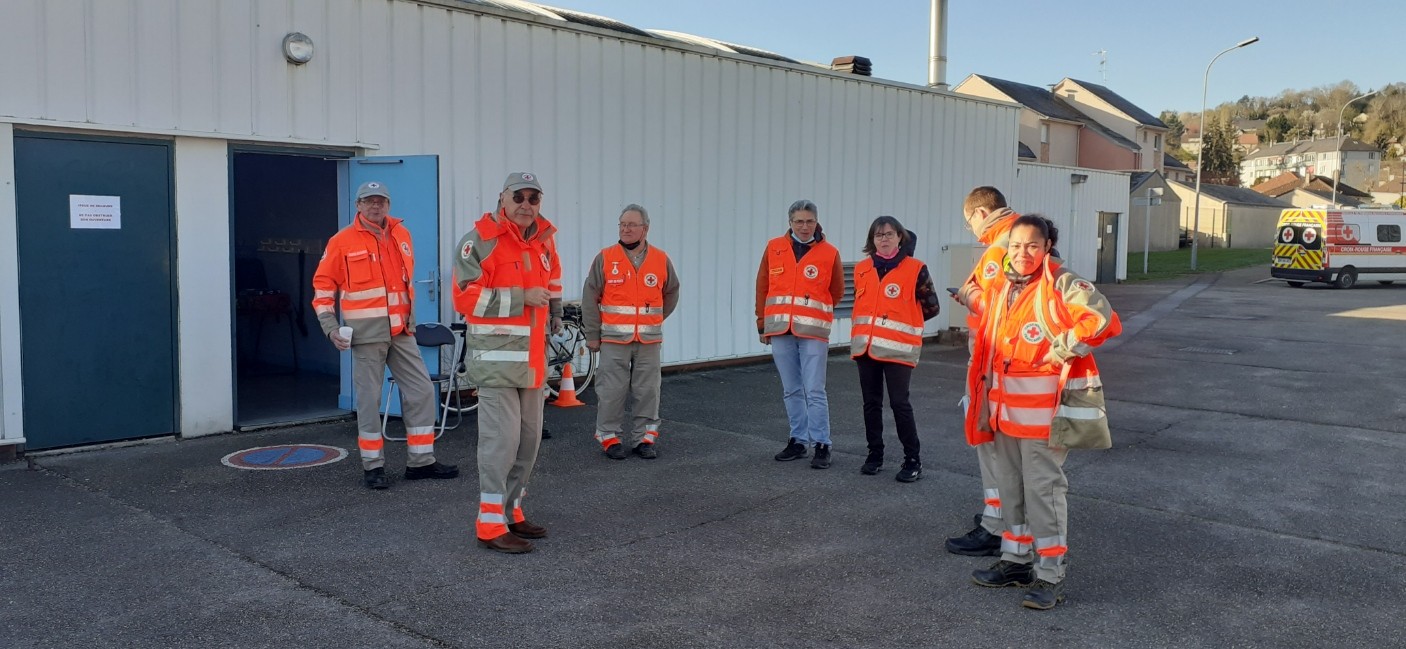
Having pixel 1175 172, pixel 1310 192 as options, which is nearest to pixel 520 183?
pixel 1175 172

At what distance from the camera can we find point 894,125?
1405cm

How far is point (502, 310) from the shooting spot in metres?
5.18

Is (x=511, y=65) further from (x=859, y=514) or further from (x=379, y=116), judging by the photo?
(x=859, y=514)

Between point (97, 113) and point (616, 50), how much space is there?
16.3 ft

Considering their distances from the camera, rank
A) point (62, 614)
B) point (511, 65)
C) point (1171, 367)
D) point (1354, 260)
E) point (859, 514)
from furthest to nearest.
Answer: point (1354, 260) < point (1171, 367) < point (511, 65) < point (859, 514) < point (62, 614)

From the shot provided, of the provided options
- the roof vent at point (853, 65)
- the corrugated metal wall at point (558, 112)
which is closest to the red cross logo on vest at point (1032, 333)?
the corrugated metal wall at point (558, 112)

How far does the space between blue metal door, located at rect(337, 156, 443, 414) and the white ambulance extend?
87.0 feet

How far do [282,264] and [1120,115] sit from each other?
5342cm

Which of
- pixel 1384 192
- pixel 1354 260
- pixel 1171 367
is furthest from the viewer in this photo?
pixel 1384 192

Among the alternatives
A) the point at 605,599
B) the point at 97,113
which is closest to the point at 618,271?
the point at 605,599

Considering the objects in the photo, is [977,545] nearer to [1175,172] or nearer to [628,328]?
[628,328]

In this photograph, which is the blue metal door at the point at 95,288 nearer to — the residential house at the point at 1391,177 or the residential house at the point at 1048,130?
the residential house at the point at 1048,130

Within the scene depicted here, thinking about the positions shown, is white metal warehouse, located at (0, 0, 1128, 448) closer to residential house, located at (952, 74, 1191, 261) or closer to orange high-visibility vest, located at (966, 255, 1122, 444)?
orange high-visibility vest, located at (966, 255, 1122, 444)

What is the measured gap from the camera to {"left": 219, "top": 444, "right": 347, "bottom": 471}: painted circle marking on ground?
22.9 feet
